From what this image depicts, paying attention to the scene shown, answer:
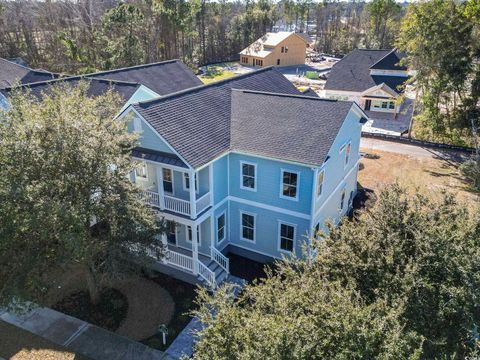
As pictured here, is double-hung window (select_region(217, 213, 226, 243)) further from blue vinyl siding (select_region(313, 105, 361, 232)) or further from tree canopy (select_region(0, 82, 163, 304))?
tree canopy (select_region(0, 82, 163, 304))

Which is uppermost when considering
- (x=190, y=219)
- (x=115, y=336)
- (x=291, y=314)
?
(x=291, y=314)

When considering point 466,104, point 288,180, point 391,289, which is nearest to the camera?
point 391,289

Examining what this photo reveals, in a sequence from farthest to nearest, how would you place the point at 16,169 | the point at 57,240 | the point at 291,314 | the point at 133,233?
1. the point at 133,233
2. the point at 57,240
3. the point at 16,169
4. the point at 291,314

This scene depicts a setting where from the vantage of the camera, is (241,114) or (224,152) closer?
(224,152)

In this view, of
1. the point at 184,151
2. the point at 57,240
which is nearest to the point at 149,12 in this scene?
the point at 184,151

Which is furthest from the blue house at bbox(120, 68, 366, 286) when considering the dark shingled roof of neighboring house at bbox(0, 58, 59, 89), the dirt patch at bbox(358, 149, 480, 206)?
the dark shingled roof of neighboring house at bbox(0, 58, 59, 89)

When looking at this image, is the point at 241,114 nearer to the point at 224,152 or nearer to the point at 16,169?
the point at 224,152

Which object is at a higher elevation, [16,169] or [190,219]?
[16,169]
